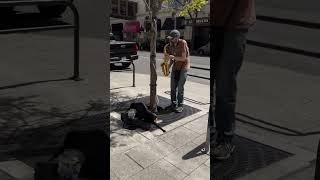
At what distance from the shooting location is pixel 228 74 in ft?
5.45

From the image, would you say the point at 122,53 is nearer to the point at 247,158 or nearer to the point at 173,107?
the point at 173,107

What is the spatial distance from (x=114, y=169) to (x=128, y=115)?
1.69 m

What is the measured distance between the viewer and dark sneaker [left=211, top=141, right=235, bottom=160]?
1.74 m

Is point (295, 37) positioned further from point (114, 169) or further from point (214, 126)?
point (114, 169)

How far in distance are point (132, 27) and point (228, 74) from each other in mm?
35528

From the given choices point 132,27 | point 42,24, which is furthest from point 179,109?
point 132,27

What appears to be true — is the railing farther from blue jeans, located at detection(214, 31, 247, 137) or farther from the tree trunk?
the tree trunk

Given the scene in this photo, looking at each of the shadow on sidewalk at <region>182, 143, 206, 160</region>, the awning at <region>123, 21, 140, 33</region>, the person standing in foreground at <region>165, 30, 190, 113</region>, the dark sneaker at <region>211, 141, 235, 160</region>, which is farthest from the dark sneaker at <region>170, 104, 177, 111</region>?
the awning at <region>123, 21, 140, 33</region>

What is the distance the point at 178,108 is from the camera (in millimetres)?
7465

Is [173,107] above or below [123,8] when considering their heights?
below

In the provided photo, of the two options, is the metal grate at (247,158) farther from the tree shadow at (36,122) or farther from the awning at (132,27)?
the awning at (132,27)

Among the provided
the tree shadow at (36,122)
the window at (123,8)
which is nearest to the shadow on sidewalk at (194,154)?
the tree shadow at (36,122)

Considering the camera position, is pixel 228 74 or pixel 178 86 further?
pixel 178 86

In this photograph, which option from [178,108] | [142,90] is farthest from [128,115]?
[142,90]
